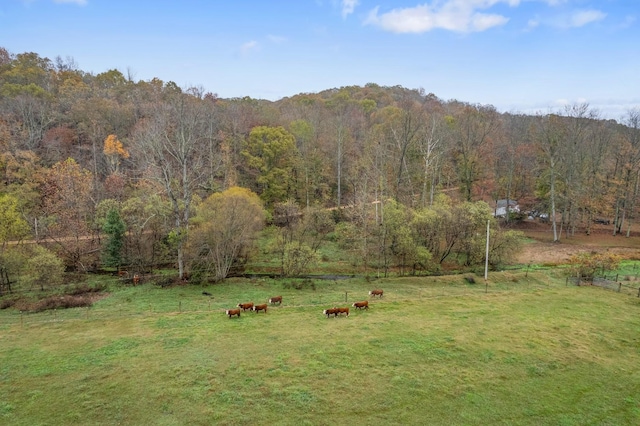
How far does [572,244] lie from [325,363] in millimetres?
42369

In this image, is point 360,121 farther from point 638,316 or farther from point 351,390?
point 351,390

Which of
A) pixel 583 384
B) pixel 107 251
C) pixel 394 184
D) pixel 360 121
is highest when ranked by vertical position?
pixel 360 121

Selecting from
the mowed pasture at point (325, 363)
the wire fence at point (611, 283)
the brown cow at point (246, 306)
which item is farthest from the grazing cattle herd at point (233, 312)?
the wire fence at point (611, 283)

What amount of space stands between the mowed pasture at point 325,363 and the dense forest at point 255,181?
8.75m

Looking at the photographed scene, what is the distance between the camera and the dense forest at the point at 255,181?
109ft

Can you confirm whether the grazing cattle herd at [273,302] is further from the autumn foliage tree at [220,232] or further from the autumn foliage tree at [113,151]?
the autumn foliage tree at [113,151]

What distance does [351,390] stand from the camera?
609 inches

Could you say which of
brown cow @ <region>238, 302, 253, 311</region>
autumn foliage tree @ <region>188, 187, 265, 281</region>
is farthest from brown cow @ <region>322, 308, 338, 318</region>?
autumn foliage tree @ <region>188, 187, 265, 281</region>

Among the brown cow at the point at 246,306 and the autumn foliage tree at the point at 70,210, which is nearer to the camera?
the brown cow at the point at 246,306

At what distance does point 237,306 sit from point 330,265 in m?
14.6

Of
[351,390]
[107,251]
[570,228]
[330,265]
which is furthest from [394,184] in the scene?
[351,390]

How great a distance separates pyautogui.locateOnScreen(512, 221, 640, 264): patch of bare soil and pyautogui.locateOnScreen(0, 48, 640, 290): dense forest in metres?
1.56

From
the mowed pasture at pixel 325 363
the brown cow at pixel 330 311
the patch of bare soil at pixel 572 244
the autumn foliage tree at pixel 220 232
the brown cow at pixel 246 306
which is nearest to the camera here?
the mowed pasture at pixel 325 363

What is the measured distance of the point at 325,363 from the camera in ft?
57.5
